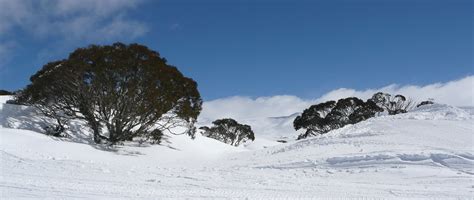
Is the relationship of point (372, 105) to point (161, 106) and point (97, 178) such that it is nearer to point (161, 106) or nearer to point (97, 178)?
point (161, 106)

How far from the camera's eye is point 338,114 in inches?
1921

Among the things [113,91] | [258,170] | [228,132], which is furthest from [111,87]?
[228,132]

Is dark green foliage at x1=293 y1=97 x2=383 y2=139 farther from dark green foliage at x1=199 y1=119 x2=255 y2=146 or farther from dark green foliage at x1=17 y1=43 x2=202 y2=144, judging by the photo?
dark green foliage at x1=17 y1=43 x2=202 y2=144

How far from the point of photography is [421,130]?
70.5ft

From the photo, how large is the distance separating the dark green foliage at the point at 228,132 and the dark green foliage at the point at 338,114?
8096 mm

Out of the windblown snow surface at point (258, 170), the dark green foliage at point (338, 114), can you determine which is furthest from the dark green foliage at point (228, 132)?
the windblown snow surface at point (258, 170)

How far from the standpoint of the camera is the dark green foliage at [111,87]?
2122 cm

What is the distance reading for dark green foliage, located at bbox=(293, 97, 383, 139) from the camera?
157ft

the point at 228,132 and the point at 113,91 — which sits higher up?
the point at 228,132

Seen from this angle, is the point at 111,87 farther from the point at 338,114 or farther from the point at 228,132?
the point at 228,132

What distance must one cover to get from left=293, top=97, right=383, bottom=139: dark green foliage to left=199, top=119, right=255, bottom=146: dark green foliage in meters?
8.10

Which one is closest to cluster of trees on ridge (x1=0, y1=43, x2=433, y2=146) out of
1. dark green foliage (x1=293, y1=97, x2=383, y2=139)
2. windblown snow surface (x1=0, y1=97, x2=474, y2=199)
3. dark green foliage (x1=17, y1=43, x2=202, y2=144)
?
dark green foliage (x1=17, y1=43, x2=202, y2=144)

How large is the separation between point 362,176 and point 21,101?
18.6 metres

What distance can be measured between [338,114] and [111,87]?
1268 inches
